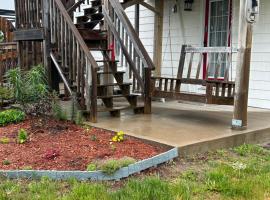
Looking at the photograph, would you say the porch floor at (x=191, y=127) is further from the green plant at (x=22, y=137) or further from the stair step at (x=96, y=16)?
the stair step at (x=96, y=16)

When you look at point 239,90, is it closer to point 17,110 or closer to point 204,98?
point 204,98

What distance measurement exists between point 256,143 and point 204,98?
1.01 meters

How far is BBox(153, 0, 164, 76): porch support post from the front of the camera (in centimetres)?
963

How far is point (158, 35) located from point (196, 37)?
115 cm

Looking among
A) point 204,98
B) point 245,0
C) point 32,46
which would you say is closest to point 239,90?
point 204,98

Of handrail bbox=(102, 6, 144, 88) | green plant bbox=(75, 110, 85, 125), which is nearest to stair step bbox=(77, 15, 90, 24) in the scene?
handrail bbox=(102, 6, 144, 88)

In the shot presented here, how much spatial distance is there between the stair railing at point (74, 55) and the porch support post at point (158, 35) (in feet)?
10.6

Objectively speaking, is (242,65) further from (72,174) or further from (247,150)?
(72,174)

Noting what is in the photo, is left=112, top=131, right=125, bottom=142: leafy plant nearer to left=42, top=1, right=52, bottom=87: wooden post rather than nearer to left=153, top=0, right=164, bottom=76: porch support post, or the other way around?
left=42, top=1, right=52, bottom=87: wooden post

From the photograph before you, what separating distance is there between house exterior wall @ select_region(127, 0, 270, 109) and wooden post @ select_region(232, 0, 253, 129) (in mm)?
2142

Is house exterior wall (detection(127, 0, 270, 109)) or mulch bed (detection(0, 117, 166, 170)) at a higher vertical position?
house exterior wall (detection(127, 0, 270, 109))

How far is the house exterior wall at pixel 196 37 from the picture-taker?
24.7 feet

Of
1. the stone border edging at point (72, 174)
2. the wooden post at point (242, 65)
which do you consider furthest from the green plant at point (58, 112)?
the wooden post at point (242, 65)

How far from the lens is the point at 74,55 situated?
6277 millimetres
